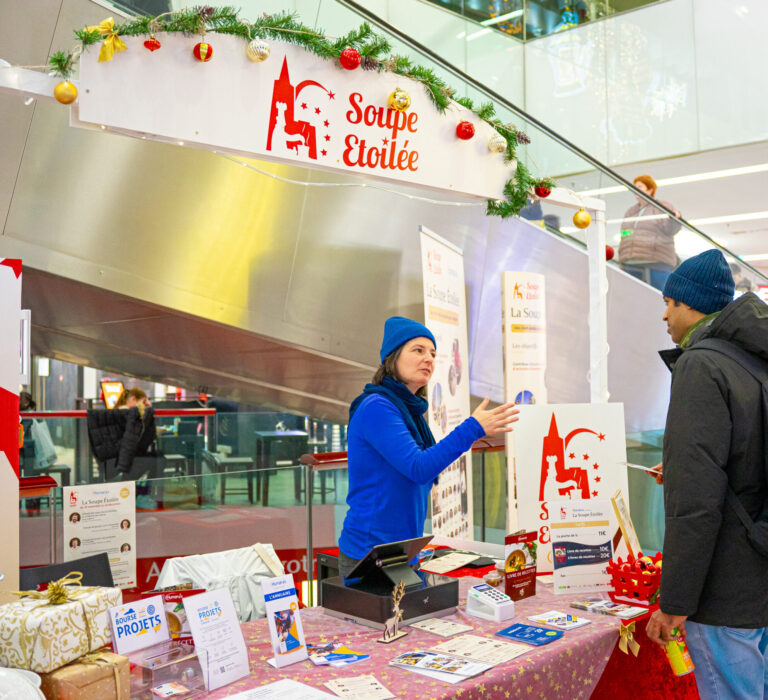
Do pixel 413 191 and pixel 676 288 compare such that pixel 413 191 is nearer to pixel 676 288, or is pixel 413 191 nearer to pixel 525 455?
pixel 525 455

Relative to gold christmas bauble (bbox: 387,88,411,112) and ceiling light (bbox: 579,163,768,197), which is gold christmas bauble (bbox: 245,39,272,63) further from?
ceiling light (bbox: 579,163,768,197)

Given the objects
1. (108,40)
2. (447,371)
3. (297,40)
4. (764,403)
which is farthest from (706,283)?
(447,371)

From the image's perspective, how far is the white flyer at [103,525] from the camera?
10.0ft

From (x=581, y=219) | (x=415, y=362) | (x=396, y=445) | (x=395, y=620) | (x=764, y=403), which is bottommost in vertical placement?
(x=395, y=620)

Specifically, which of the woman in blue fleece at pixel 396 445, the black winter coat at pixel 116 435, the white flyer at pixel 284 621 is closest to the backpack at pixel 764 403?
the woman in blue fleece at pixel 396 445

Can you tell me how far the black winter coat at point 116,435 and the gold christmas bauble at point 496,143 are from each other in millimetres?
4380

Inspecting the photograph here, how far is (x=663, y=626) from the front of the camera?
201 cm

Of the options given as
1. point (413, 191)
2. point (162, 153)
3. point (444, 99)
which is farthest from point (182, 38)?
point (413, 191)

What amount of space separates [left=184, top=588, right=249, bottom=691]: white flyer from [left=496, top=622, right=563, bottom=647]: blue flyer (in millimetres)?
745

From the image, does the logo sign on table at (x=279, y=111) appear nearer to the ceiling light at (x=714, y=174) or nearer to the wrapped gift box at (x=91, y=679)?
the wrapped gift box at (x=91, y=679)

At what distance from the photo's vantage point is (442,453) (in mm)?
2244

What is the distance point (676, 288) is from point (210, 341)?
4000 millimetres

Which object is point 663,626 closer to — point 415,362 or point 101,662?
point 415,362

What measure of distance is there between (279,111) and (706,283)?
1505mm
